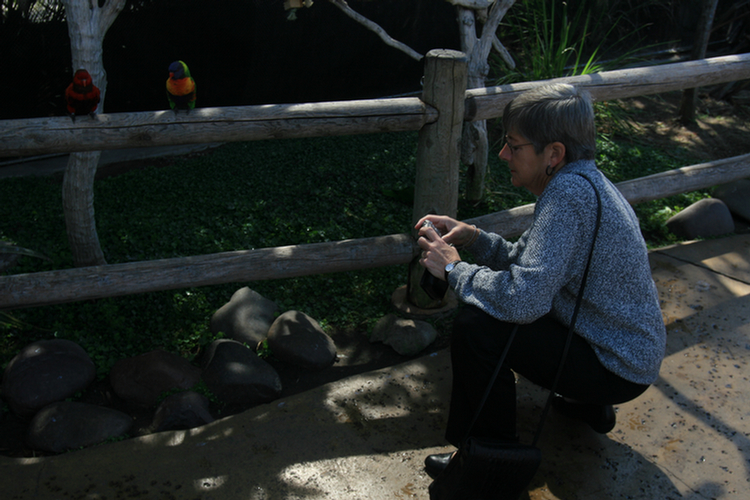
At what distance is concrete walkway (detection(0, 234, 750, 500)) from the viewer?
5.90ft

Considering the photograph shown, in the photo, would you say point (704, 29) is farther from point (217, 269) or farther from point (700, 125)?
point (217, 269)

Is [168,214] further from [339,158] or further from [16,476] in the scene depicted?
[16,476]

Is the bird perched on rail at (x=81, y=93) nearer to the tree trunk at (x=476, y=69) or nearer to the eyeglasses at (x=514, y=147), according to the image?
the eyeglasses at (x=514, y=147)

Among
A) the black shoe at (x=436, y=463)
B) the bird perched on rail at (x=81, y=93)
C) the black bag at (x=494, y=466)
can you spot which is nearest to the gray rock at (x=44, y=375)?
the bird perched on rail at (x=81, y=93)

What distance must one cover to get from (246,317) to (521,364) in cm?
158

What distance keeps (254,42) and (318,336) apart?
10.7 ft

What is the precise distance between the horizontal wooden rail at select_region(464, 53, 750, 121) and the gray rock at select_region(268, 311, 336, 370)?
1.26 metres

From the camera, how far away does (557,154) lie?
1.59 metres

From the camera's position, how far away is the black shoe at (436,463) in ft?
5.96

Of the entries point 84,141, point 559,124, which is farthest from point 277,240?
point 559,124

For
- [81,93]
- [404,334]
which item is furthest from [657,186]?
[81,93]

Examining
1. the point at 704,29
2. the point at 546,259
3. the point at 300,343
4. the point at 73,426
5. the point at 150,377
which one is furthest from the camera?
the point at 704,29

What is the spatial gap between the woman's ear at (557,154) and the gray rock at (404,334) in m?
1.34

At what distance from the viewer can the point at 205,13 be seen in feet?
15.0
